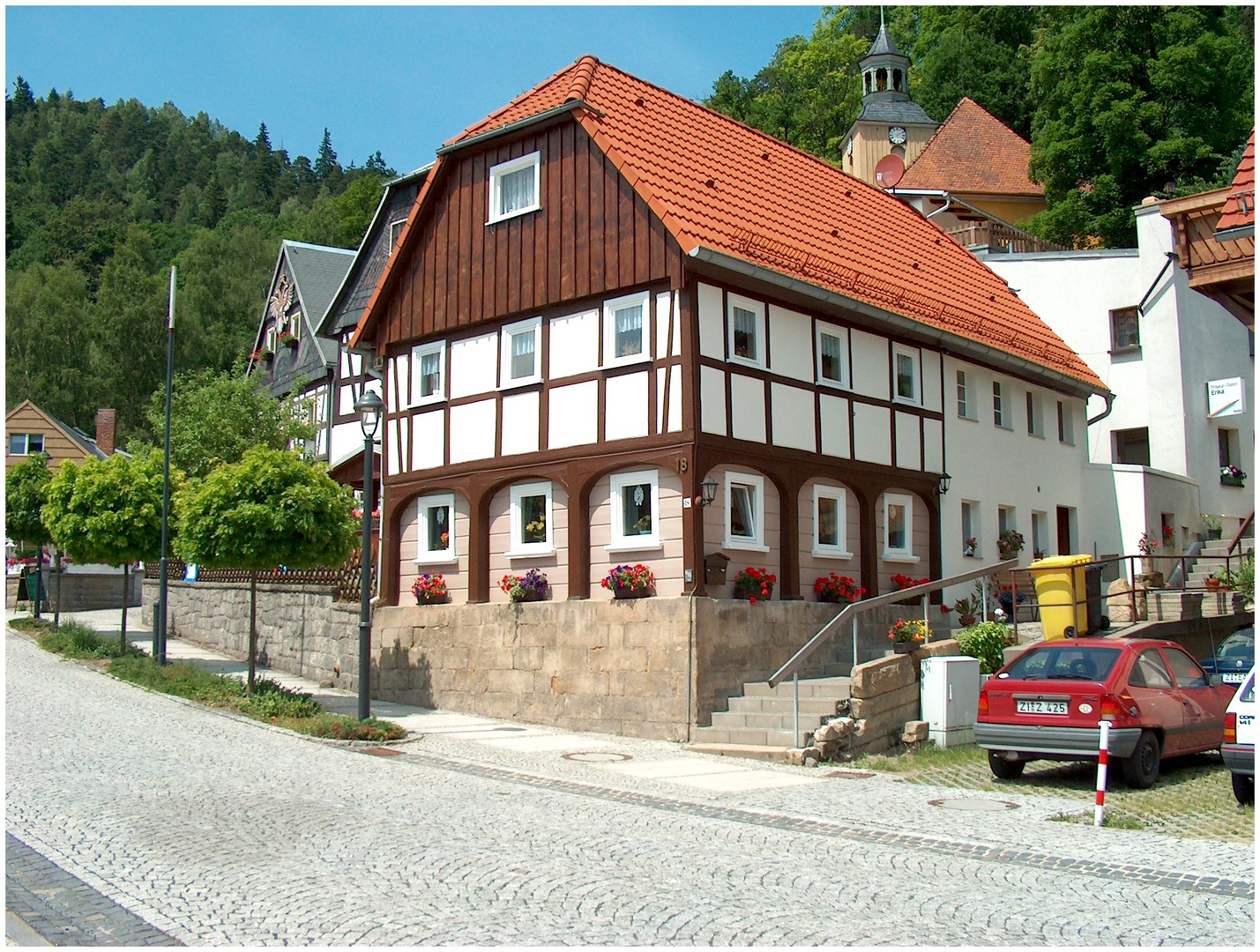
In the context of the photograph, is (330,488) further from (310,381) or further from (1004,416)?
(310,381)

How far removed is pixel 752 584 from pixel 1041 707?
549 cm

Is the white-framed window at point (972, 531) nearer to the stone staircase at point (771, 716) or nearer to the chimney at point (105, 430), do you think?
the stone staircase at point (771, 716)

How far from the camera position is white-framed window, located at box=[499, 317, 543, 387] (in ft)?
64.1

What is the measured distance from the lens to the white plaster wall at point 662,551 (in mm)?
17141

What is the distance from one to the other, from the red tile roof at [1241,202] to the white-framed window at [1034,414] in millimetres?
12931

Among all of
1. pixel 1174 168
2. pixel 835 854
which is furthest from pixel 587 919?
pixel 1174 168

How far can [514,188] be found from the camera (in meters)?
20.2

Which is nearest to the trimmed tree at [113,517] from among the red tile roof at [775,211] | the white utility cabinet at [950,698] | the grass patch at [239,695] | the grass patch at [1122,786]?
the grass patch at [239,695]

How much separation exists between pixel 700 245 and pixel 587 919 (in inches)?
441

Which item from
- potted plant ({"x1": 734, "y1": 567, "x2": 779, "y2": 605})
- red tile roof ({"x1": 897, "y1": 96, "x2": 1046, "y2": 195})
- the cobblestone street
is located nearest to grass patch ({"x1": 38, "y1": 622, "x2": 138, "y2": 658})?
the cobblestone street

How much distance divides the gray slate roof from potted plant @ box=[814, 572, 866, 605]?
48.6 m

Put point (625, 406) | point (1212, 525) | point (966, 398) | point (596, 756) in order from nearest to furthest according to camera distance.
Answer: point (596, 756), point (625, 406), point (966, 398), point (1212, 525)

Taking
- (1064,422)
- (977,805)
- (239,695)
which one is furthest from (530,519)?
(1064,422)

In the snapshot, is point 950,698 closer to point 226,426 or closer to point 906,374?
point 906,374
